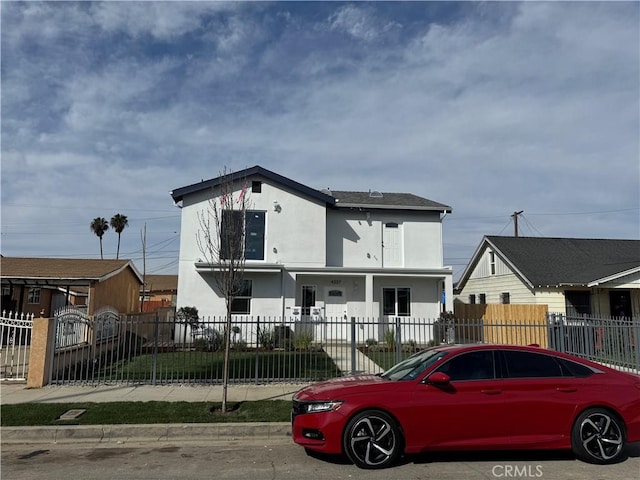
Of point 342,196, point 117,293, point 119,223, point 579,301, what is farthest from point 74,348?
point 119,223

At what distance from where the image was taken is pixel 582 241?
25.3 metres

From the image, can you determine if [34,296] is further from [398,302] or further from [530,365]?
[530,365]

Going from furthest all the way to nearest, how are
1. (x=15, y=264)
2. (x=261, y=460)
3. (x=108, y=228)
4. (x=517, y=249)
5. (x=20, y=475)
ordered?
(x=108, y=228) → (x=517, y=249) → (x=15, y=264) → (x=261, y=460) → (x=20, y=475)

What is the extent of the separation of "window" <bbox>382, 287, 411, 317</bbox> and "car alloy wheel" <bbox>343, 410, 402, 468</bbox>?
1526cm

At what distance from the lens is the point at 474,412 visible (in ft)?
19.9

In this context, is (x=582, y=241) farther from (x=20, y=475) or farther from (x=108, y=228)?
(x=108, y=228)

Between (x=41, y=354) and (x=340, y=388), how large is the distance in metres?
7.79

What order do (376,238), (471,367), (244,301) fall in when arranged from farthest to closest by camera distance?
(376,238), (244,301), (471,367)

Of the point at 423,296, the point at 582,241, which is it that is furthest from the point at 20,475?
the point at 582,241

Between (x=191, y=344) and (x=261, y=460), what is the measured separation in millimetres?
10596

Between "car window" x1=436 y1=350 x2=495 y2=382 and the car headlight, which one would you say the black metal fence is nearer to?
the car headlight

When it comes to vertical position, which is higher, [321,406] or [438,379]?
[438,379]

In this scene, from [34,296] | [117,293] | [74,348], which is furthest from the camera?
[34,296]

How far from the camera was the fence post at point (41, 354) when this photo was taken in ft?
35.2
